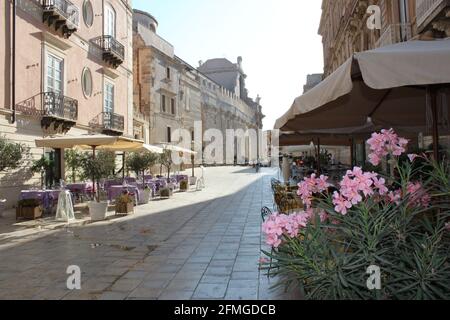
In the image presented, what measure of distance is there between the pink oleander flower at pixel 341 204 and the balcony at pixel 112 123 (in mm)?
18102

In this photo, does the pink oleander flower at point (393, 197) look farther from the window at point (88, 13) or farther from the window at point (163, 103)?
the window at point (163, 103)

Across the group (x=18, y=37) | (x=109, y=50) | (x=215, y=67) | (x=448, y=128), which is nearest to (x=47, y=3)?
(x=18, y=37)

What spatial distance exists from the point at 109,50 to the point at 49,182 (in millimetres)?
7429

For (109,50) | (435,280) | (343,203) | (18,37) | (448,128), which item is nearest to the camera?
(435,280)

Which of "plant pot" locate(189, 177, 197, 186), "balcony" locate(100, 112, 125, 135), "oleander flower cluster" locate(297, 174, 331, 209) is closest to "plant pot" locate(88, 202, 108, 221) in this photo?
"oleander flower cluster" locate(297, 174, 331, 209)

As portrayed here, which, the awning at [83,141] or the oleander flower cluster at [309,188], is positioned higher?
the awning at [83,141]

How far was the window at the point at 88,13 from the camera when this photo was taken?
1857 centimetres

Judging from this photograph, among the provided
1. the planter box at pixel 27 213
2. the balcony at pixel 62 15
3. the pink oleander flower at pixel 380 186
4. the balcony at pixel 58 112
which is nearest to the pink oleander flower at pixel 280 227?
the pink oleander flower at pixel 380 186

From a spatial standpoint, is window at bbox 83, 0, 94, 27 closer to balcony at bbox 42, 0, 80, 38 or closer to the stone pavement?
balcony at bbox 42, 0, 80, 38

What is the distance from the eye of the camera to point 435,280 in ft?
9.38

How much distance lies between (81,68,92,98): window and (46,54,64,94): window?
183 centimetres

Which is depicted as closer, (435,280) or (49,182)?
(435,280)

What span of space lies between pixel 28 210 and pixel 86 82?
383 inches

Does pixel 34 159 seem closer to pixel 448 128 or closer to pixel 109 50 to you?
pixel 109 50
